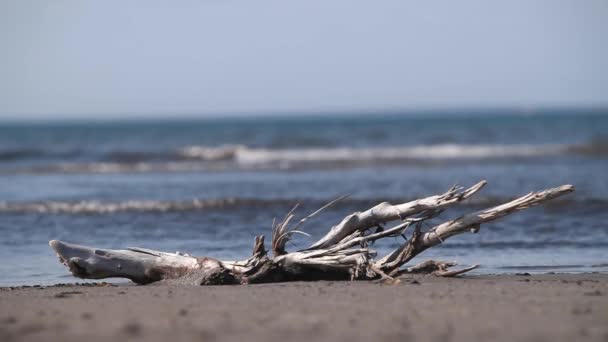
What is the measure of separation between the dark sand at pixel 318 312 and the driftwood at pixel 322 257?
0.35 meters

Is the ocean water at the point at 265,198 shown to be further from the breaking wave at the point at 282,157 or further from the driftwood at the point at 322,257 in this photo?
the driftwood at the point at 322,257

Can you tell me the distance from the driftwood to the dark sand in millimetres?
352

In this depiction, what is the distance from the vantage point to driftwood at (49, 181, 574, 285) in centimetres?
872

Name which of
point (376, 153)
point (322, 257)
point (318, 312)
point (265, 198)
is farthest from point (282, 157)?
point (318, 312)

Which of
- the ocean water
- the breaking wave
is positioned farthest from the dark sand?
the breaking wave

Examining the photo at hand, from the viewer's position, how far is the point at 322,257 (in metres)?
8.77

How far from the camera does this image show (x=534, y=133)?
49469 mm

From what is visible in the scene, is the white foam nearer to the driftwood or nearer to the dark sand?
the driftwood

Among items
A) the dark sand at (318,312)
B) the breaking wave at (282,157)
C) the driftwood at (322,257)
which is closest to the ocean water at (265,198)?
the breaking wave at (282,157)

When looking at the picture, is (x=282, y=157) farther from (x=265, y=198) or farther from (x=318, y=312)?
(x=318, y=312)

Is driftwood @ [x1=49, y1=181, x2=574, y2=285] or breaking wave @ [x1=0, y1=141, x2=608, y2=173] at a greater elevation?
driftwood @ [x1=49, y1=181, x2=574, y2=285]

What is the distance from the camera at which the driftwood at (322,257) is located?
872 cm

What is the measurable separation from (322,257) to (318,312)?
7.08 ft

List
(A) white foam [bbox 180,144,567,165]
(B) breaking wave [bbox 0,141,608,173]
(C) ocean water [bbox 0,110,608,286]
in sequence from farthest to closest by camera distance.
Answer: (A) white foam [bbox 180,144,567,165] → (B) breaking wave [bbox 0,141,608,173] → (C) ocean water [bbox 0,110,608,286]
